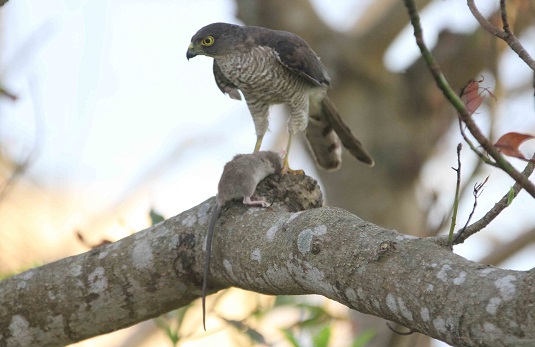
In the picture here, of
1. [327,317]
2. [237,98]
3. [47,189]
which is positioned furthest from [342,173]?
[47,189]

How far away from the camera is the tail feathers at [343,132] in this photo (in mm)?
5750

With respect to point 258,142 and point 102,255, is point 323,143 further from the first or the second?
point 102,255

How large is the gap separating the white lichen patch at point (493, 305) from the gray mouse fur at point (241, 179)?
1430 mm

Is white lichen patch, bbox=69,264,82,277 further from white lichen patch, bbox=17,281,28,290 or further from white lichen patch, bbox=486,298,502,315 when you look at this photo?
white lichen patch, bbox=486,298,502,315

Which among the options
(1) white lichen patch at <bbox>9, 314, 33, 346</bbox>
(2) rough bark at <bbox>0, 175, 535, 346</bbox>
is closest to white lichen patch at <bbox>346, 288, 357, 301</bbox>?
(2) rough bark at <bbox>0, 175, 535, 346</bbox>

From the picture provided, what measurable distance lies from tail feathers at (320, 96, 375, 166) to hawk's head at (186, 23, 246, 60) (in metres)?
0.89

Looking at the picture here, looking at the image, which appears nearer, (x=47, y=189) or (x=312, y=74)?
(x=312, y=74)

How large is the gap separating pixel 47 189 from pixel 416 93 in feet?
18.2

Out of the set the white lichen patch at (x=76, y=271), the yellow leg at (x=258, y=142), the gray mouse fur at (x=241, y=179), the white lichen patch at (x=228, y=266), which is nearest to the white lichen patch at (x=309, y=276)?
the white lichen patch at (x=228, y=266)

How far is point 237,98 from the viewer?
5562mm

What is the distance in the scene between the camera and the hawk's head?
5.16 meters

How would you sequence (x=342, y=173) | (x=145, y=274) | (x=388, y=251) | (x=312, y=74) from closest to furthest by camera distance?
(x=388, y=251) < (x=145, y=274) < (x=312, y=74) < (x=342, y=173)

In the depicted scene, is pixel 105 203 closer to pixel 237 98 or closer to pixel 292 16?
pixel 292 16

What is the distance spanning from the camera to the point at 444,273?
212cm
